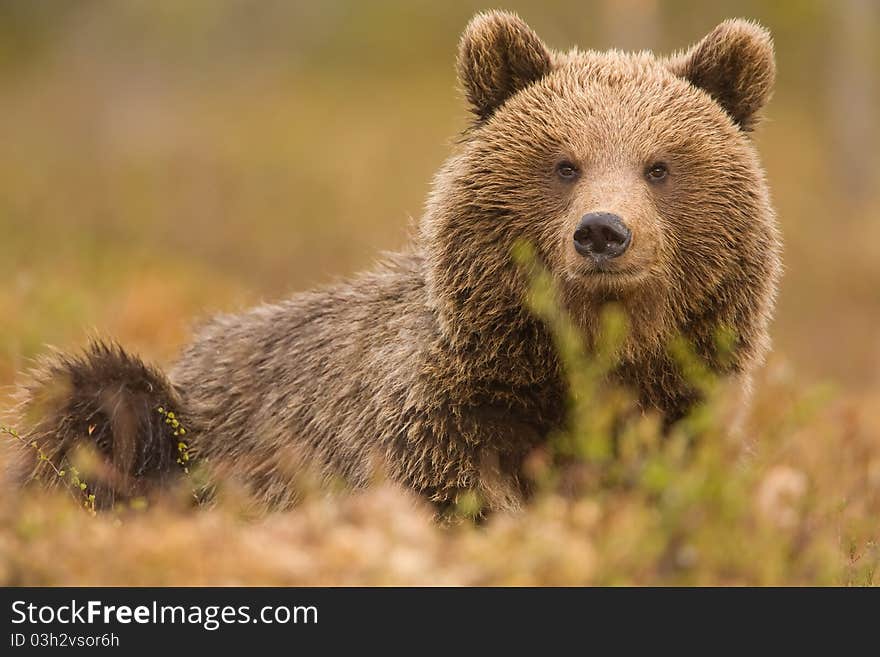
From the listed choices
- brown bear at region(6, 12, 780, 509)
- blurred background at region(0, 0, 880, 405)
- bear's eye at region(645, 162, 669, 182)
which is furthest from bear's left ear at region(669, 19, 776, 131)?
blurred background at region(0, 0, 880, 405)

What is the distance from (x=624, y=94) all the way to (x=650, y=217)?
683 mm

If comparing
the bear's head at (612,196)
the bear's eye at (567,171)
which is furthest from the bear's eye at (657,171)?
the bear's eye at (567,171)

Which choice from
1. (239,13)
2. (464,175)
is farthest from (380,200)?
(464,175)

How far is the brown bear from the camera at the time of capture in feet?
17.4

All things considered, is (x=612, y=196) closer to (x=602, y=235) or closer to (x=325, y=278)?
(x=602, y=235)

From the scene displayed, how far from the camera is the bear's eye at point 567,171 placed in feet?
17.9

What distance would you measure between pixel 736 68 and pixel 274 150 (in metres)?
18.2

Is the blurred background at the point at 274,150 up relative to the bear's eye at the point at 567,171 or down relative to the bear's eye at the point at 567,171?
up

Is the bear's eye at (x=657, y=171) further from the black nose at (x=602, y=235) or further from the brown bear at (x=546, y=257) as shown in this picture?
the black nose at (x=602, y=235)

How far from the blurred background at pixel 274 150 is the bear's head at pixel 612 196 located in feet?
1.45

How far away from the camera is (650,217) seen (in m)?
5.22

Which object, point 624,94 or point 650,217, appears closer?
point 650,217

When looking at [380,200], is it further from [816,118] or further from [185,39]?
[816,118]

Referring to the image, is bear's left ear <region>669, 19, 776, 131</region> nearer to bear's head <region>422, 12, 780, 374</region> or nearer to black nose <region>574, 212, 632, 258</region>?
bear's head <region>422, 12, 780, 374</region>
